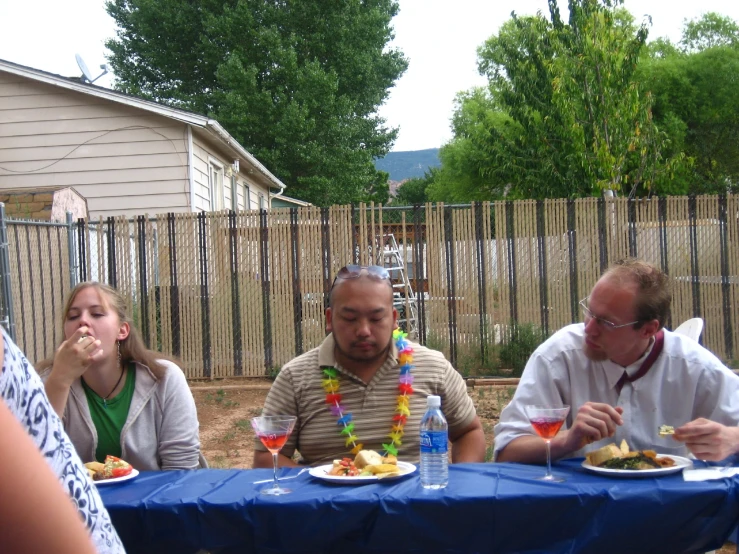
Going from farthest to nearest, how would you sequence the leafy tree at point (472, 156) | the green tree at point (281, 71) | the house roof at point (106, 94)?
the leafy tree at point (472, 156), the green tree at point (281, 71), the house roof at point (106, 94)

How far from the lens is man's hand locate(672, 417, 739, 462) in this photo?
2592mm

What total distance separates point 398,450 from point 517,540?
108 centimetres

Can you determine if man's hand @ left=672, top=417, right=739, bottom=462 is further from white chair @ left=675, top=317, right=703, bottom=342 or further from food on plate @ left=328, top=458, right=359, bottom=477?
white chair @ left=675, top=317, right=703, bottom=342

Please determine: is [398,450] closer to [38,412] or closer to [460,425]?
[460,425]

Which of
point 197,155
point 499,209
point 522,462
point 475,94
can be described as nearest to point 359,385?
point 522,462

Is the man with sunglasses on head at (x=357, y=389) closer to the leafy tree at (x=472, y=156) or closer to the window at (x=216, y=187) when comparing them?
the window at (x=216, y=187)

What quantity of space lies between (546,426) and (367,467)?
0.63 meters

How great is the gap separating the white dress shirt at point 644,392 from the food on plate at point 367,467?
582 millimetres

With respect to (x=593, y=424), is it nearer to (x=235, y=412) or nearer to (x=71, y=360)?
(x=71, y=360)

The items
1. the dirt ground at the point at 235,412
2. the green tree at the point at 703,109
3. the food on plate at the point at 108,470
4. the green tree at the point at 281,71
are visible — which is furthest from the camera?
the green tree at the point at 703,109

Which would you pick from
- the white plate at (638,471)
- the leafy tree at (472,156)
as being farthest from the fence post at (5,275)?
the leafy tree at (472,156)

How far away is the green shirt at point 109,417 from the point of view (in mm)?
3283

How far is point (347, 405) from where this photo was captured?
3.36m

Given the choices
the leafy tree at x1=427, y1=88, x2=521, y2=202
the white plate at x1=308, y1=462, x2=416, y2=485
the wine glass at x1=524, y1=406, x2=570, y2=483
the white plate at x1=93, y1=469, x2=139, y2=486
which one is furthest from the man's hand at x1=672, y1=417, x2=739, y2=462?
the leafy tree at x1=427, y1=88, x2=521, y2=202
